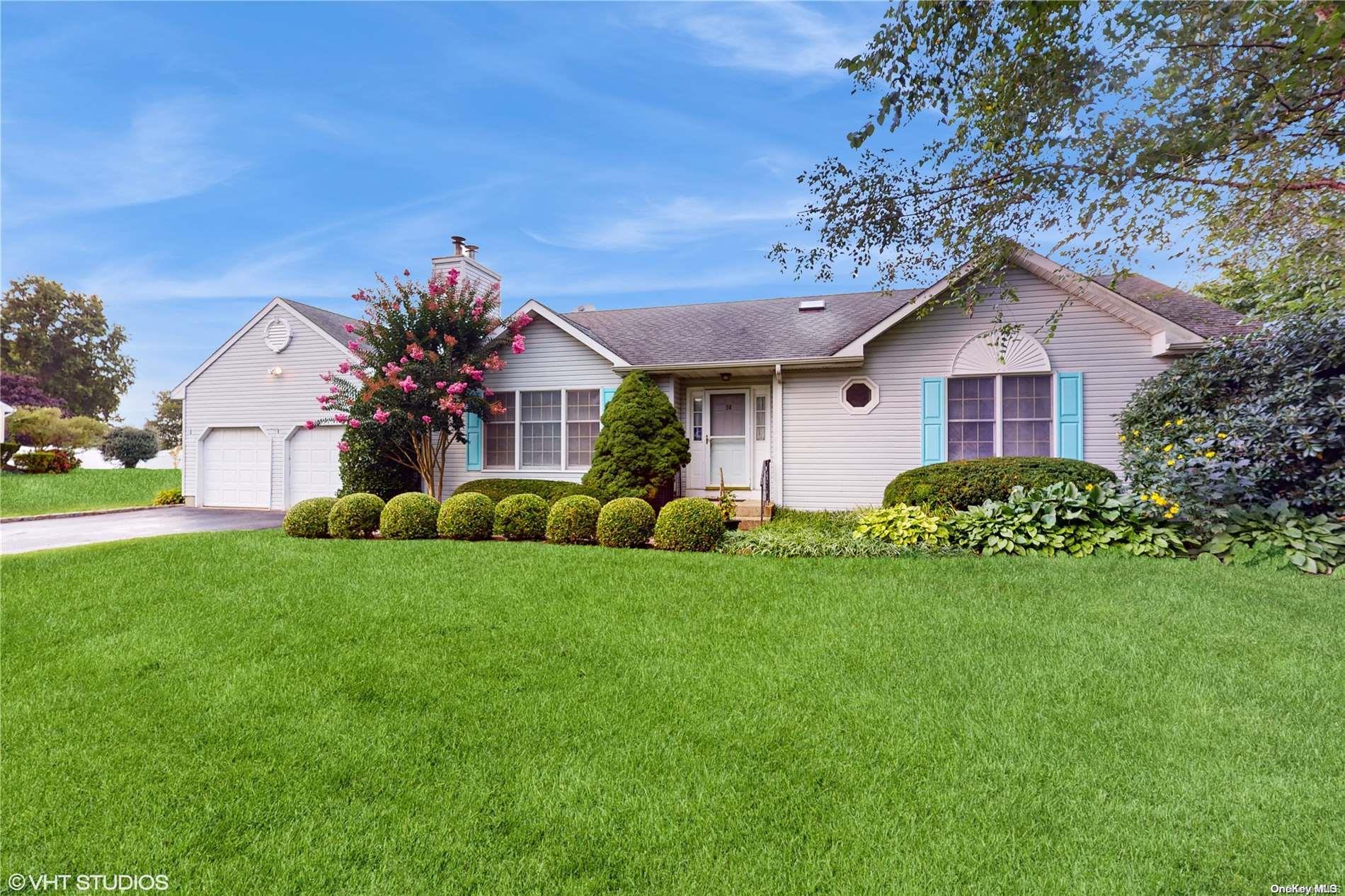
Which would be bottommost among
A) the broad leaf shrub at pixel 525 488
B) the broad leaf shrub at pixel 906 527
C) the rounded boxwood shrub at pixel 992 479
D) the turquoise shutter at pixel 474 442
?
the broad leaf shrub at pixel 906 527

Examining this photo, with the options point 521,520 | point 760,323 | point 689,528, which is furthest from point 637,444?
point 760,323

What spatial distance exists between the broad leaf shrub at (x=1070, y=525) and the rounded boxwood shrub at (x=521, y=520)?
19.5ft

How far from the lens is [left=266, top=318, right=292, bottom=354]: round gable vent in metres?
15.8

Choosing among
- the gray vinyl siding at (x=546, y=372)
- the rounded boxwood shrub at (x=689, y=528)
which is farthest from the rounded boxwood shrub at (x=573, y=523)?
the gray vinyl siding at (x=546, y=372)

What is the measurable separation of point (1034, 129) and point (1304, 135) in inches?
74.3

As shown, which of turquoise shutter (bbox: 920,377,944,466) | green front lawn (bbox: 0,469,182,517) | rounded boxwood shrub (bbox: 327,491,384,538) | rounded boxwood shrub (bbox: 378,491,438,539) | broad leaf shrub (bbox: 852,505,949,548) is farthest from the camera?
green front lawn (bbox: 0,469,182,517)

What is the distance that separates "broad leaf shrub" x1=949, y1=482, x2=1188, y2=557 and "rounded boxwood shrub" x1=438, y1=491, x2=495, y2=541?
6.83 meters

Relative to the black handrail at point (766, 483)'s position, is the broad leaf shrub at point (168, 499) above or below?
below

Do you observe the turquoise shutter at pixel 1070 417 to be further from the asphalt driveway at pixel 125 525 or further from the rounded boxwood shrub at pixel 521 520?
the asphalt driveway at pixel 125 525

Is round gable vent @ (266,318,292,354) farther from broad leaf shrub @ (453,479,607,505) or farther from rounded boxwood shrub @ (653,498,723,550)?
rounded boxwood shrub @ (653,498,723,550)

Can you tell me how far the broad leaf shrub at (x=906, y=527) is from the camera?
842 cm

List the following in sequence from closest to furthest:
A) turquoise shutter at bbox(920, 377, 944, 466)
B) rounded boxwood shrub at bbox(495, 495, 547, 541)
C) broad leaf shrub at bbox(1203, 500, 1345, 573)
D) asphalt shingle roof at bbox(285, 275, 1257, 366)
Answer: broad leaf shrub at bbox(1203, 500, 1345, 573) < rounded boxwood shrub at bbox(495, 495, 547, 541) < asphalt shingle roof at bbox(285, 275, 1257, 366) < turquoise shutter at bbox(920, 377, 944, 466)

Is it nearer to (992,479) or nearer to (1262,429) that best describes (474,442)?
(992,479)

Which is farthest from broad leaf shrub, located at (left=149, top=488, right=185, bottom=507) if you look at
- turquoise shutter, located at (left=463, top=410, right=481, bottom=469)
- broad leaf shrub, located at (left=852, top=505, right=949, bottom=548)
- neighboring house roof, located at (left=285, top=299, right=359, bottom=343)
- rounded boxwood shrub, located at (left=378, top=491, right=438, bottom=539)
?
broad leaf shrub, located at (left=852, top=505, right=949, bottom=548)
